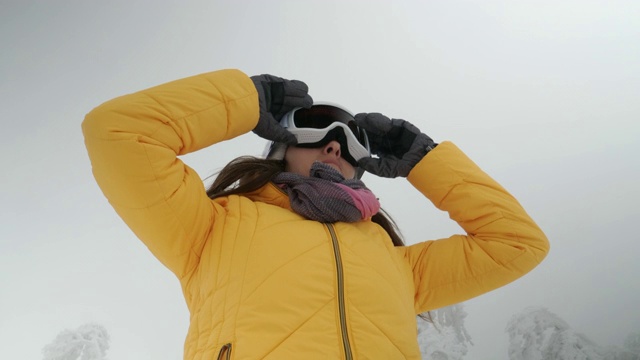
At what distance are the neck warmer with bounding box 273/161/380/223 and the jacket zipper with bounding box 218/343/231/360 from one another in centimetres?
40

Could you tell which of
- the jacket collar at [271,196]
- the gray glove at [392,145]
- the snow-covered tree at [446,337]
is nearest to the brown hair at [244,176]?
the jacket collar at [271,196]

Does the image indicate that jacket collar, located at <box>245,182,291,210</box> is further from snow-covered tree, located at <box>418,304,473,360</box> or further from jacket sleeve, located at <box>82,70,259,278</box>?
snow-covered tree, located at <box>418,304,473,360</box>

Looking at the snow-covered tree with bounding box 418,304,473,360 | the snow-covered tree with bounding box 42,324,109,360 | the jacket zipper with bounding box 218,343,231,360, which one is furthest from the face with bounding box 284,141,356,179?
the snow-covered tree with bounding box 42,324,109,360

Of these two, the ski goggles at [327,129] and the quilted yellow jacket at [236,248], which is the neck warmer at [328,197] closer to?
the quilted yellow jacket at [236,248]

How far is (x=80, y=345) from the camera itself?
3816 millimetres

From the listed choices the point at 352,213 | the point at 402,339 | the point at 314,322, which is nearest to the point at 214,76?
the point at 352,213

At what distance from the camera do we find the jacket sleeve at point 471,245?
3.92 feet

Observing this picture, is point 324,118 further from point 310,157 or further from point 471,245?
point 471,245

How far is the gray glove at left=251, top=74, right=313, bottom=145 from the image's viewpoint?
1127mm

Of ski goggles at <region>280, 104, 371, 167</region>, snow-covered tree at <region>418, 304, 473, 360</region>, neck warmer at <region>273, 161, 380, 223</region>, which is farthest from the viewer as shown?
snow-covered tree at <region>418, 304, 473, 360</region>

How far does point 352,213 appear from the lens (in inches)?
41.8

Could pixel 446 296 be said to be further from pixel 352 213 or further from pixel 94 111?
pixel 94 111

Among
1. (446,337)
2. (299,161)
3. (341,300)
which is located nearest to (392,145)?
(299,161)

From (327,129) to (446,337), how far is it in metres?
3.03
